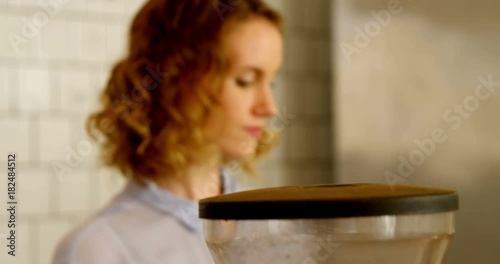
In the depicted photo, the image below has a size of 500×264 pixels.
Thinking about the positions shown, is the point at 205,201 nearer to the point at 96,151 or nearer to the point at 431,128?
the point at 431,128

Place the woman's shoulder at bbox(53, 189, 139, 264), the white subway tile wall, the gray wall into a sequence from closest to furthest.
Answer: the woman's shoulder at bbox(53, 189, 139, 264)
the gray wall
the white subway tile wall

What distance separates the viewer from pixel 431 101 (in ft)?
3.83

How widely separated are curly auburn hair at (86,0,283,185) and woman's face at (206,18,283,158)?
0.01 m

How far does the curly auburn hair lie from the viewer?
0.95 m

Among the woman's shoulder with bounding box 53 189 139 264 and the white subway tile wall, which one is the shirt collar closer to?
the woman's shoulder with bounding box 53 189 139 264

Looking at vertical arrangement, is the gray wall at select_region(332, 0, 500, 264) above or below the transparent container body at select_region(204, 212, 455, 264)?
above

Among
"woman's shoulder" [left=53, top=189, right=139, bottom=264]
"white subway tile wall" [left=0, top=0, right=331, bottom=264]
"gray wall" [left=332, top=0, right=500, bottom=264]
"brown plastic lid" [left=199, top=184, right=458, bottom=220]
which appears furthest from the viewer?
"white subway tile wall" [left=0, top=0, right=331, bottom=264]

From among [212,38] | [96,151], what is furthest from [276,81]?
[212,38]

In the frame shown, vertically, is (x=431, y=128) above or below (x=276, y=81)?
below

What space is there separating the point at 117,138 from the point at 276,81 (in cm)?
57

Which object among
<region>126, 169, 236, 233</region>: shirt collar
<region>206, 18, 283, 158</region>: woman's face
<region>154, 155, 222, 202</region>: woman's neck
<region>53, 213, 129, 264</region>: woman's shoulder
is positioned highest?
<region>206, 18, 283, 158</region>: woman's face

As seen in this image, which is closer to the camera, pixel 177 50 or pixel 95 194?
pixel 177 50

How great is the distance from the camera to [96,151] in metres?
1.33

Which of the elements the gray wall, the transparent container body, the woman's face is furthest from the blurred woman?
the transparent container body
